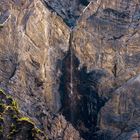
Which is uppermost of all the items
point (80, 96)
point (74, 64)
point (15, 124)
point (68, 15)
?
point (68, 15)

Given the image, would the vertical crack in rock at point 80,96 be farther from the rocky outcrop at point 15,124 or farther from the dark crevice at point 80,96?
the rocky outcrop at point 15,124

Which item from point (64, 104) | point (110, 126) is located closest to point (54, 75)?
point (64, 104)

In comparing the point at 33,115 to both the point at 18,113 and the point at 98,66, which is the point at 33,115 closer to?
the point at 18,113

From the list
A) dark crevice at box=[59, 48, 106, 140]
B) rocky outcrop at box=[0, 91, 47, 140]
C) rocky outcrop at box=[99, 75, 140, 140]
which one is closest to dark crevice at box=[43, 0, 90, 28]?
dark crevice at box=[59, 48, 106, 140]

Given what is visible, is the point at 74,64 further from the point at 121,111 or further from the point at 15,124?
the point at 15,124

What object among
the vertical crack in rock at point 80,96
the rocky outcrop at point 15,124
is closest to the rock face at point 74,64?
the vertical crack in rock at point 80,96

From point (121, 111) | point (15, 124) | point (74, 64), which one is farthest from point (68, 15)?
point (15, 124)

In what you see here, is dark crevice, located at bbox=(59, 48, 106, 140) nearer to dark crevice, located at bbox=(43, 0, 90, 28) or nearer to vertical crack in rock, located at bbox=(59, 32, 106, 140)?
vertical crack in rock, located at bbox=(59, 32, 106, 140)
